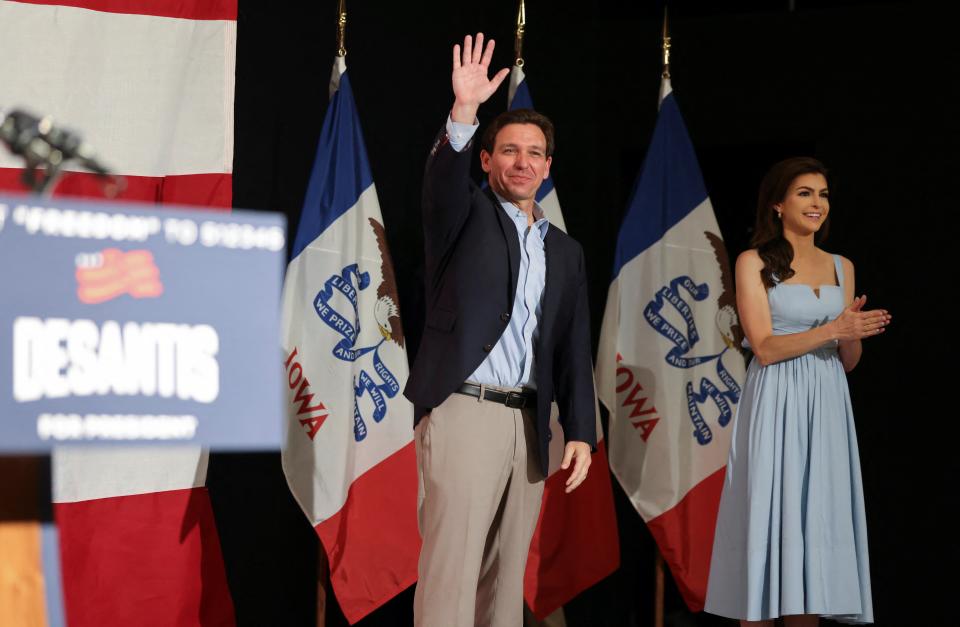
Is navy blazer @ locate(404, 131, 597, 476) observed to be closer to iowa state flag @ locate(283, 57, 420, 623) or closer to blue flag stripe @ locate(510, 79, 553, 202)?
iowa state flag @ locate(283, 57, 420, 623)

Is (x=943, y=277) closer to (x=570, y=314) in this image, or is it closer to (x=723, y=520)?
(x=723, y=520)

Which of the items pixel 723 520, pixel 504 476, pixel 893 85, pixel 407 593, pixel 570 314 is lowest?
pixel 407 593

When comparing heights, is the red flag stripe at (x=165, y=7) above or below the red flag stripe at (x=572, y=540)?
above

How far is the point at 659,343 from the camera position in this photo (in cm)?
390

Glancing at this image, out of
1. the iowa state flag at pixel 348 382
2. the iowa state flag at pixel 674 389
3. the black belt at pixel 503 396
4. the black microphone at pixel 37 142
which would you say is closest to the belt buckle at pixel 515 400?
the black belt at pixel 503 396

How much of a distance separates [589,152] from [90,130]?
212 centimetres

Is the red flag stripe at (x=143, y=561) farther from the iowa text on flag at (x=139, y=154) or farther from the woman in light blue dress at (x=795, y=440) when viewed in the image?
the woman in light blue dress at (x=795, y=440)

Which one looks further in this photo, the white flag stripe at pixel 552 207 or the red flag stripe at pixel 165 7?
the white flag stripe at pixel 552 207

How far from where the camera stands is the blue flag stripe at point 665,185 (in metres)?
3.99

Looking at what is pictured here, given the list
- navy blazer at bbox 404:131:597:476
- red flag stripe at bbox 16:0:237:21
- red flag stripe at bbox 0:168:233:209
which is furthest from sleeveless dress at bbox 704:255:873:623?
red flag stripe at bbox 16:0:237:21

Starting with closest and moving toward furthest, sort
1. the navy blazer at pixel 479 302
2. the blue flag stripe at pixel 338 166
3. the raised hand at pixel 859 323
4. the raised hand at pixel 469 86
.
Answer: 1. the raised hand at pixel 469 86
2. the navy blazer at pixel 479 302
3. the raised hand at pixel 859 323
4. the blue flag stripe at pixel 338 166

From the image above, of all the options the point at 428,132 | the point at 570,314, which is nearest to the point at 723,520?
the point at 570,314

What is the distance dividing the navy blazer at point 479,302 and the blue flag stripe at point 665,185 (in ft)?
4.57

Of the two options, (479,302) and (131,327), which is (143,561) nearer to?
(479,302)
